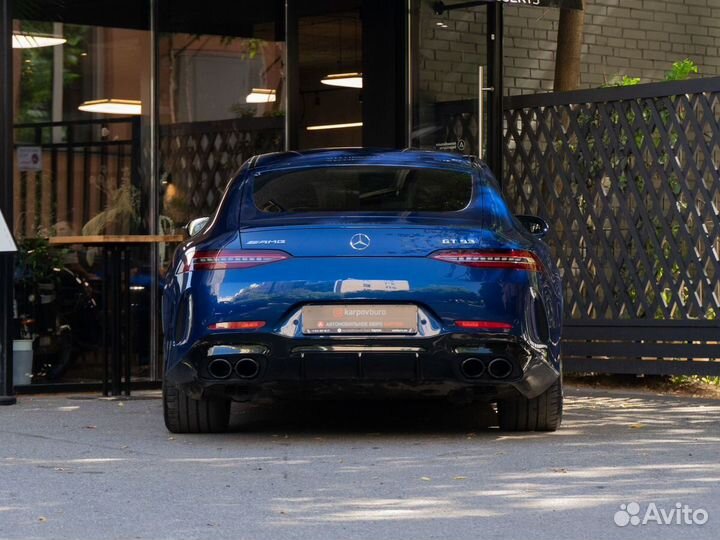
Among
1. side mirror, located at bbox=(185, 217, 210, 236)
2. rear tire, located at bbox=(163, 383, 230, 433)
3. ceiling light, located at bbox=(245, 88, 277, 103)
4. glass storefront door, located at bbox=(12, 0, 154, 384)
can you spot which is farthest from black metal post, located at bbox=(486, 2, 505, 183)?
rear tire, located at bbox=(163, 383, 230, 433)

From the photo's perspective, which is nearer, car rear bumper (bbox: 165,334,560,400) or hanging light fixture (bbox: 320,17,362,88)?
car rear bumper (bbox: 165,334,560,400)

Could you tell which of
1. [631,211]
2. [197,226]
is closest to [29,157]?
[197,226]

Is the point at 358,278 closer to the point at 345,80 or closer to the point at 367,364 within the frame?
the point at 367,364

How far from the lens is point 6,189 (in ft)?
32.5

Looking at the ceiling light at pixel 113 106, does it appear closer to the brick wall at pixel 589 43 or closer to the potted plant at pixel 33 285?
the potted plant at pixel 33 285

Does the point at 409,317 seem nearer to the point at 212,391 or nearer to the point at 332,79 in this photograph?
the point at 212,391

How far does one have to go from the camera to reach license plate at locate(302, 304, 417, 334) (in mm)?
7484

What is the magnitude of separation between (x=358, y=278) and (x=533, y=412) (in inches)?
51.4

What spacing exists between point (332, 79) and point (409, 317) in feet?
20.0

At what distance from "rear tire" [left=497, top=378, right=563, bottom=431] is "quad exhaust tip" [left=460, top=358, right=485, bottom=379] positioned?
58 centimetres

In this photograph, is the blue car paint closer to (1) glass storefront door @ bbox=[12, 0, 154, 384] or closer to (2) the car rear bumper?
(2) the car rear bumper

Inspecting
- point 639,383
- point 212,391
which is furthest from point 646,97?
point 212,391

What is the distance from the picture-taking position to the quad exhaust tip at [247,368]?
7.54 m

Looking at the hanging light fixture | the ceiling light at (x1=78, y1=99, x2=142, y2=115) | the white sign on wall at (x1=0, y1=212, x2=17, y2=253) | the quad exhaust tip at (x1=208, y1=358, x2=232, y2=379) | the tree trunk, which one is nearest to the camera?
the quad exhaust tip at (x1=208, y1=358, x2=232, y2=379)
